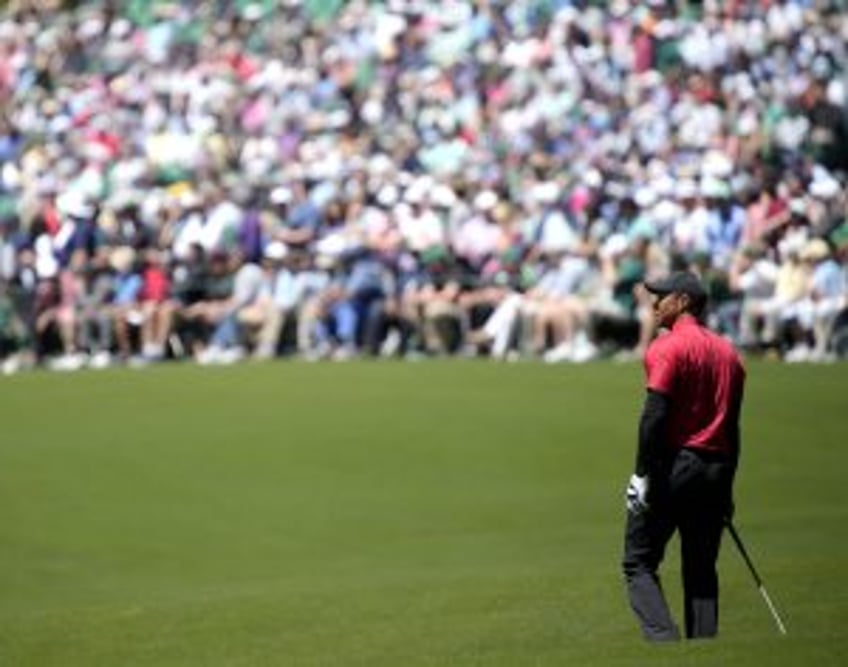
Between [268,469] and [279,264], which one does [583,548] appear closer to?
[268,469]

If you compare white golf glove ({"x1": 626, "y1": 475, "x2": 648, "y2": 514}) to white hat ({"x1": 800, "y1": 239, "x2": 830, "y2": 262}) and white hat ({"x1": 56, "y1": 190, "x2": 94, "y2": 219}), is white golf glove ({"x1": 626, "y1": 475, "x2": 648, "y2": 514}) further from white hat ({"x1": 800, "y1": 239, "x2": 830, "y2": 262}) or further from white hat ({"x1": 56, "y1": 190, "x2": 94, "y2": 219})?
white hat ({"x1": 56, "y1": 190, "x2": 94, "y2": 219})

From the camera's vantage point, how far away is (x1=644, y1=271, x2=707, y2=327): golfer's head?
33.9 ft

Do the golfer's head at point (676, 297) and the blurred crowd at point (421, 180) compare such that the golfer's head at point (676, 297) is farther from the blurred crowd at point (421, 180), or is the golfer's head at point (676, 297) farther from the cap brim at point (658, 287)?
the blurred crowd at point (421, 180)

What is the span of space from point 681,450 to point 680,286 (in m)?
0.68

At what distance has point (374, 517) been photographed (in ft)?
56.1

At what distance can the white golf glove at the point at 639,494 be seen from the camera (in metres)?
10.1

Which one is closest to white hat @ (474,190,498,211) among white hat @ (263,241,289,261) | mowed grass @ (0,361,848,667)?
white hat @ (263,241,289,261)

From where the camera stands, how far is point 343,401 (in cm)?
2102

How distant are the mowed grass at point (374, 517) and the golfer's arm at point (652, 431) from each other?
76cm

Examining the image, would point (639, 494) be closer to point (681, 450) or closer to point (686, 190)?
point (681, 450)

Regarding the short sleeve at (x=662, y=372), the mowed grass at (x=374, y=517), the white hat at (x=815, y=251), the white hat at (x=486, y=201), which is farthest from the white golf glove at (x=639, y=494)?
the white hat at (x=486, y=201)

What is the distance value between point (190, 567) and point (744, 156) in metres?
11.6

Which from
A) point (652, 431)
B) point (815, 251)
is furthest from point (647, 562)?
point (815, 251)

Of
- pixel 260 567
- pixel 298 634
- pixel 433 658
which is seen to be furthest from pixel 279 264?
pixel 433 658
